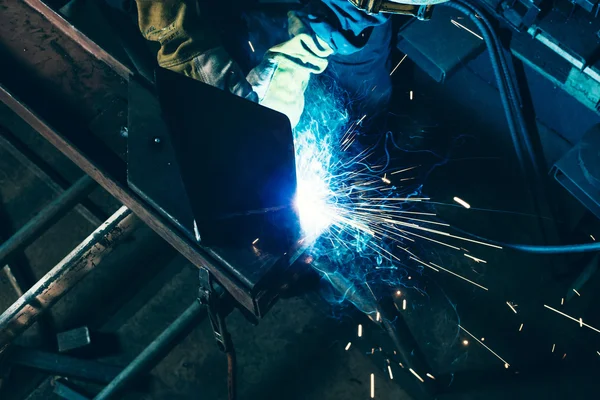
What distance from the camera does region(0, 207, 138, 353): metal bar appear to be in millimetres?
2555

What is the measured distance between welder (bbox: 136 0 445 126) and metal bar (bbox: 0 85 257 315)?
0.78 m

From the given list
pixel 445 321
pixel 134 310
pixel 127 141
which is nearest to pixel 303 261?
pixel 127 141

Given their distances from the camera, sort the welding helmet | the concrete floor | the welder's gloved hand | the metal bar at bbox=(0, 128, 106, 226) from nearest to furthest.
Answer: the welding helmet < the welder's gloved hand < the concrete floor < the metal bar at bbox=(0, 128, 106, 226)

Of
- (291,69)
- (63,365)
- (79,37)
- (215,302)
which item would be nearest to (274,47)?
(291,69)

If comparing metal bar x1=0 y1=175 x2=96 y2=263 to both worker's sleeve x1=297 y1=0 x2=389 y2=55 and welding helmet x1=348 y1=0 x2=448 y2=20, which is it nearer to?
worker's sleeve x1=297 y1=0 x2=389 y2=55

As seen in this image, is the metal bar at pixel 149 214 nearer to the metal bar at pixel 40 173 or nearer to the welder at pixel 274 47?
the welder at pixel 274 47

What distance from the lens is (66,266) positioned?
2.59 meters

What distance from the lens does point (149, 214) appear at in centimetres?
216

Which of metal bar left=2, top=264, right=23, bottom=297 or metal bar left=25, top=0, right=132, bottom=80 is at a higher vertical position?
metal bar left=25, top=0, right=132, bottom=80

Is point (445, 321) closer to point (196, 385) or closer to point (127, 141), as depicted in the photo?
point (196, 385)

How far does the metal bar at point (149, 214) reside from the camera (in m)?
2.05

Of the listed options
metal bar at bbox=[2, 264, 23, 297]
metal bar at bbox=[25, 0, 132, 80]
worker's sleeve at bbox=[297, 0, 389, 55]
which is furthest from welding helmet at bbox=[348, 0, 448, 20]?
metal bar at bbox=[2, 264, 23, 297]

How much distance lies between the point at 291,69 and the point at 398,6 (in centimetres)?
78

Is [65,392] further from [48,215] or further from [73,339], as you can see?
[48,215]
